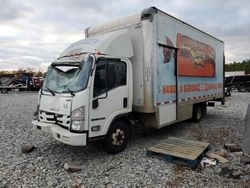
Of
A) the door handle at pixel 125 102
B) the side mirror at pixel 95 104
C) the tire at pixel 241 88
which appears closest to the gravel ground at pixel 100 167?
the door handle at pixel 125 102

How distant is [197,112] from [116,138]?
5157mm

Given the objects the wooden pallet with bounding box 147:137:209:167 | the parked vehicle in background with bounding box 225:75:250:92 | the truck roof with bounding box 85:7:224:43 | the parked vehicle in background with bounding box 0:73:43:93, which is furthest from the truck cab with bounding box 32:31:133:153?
the parked vehicle in background with bounding box 225:75:250:92

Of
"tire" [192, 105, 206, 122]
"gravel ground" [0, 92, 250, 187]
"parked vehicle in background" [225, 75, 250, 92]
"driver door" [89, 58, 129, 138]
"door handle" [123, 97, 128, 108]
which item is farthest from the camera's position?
"parked vehicle in background" [225, 75, 250, 92]

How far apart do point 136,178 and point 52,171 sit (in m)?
1.73

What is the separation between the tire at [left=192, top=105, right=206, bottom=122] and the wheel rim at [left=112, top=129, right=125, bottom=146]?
459 cm

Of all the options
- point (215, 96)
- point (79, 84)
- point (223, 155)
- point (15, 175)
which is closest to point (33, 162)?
point (15, 175)

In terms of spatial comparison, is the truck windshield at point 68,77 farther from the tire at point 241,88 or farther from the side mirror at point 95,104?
the tire at point 241,88

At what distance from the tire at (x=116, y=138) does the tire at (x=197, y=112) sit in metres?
4.51

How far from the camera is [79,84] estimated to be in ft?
18.0

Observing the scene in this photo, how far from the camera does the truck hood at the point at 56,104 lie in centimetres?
544

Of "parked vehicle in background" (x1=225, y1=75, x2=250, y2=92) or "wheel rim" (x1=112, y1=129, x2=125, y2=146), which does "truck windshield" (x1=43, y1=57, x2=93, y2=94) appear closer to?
"wheel rim" (x1=112, y1=129, x2=125, y2=146)

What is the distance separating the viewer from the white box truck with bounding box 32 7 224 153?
5.50 metres

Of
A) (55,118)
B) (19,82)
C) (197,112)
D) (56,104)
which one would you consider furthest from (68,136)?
(19,82)

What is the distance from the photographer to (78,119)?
533 centimetres
